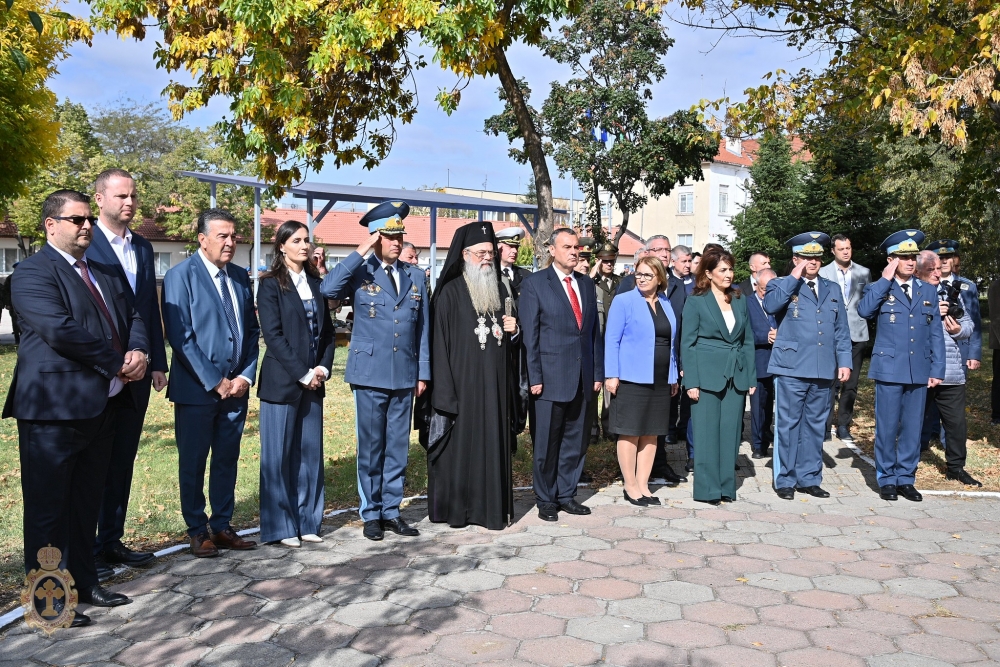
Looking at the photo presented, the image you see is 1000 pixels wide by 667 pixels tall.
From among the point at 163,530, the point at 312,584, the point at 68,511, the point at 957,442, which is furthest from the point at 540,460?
the point at 957,442

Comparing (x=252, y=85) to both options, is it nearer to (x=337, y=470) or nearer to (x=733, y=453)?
(x=337, y=470)

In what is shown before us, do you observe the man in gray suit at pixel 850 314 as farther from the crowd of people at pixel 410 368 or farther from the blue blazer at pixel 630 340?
the blue blazer at pixel 630 340

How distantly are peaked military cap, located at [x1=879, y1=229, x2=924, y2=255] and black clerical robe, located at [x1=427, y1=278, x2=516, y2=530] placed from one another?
362 centimetres

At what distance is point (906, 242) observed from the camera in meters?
7.59

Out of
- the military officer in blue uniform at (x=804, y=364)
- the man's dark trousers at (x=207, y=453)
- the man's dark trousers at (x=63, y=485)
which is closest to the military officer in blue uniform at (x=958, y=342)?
the military officer in blue uniform at (x=804, y=364)

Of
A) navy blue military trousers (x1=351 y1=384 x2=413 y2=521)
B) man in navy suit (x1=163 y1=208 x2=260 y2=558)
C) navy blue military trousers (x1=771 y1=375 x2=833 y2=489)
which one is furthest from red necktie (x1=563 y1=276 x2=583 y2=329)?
man in navy suit (x1=163 y1=208 x2=260 y2=558)

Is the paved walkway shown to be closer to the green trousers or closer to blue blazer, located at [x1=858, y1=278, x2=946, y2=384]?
the green trousers

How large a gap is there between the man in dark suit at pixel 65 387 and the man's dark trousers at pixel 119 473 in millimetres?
465

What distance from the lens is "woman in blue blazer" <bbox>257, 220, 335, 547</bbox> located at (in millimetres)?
5781

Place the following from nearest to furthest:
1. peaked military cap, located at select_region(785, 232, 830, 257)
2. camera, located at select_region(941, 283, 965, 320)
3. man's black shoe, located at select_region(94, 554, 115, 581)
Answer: man's black shoe, located at select_region(94, 554, 115, 581)
peaked military cap, located at select_region(785, 232, 830, 257)
camera, located at select_region(941, 283, 965, 320)

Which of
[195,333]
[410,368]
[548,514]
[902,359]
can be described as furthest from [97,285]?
[902,359]

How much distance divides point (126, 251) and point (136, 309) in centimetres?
36

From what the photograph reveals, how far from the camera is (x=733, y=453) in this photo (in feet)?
24.0

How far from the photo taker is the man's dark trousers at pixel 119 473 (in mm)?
5195
